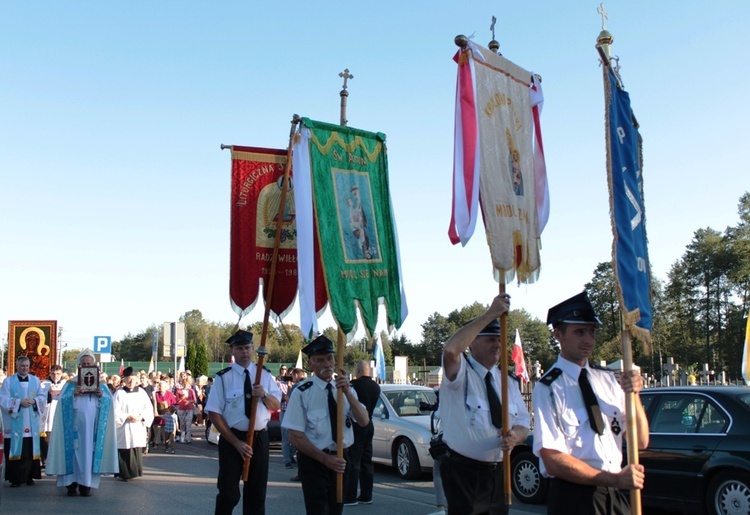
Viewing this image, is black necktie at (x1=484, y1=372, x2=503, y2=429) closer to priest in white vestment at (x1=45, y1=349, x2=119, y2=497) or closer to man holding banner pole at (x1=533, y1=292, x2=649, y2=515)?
man holding banner pole at (x1=533, y1=292, x2=649, y2=515)

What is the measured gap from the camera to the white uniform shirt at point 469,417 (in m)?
5.21

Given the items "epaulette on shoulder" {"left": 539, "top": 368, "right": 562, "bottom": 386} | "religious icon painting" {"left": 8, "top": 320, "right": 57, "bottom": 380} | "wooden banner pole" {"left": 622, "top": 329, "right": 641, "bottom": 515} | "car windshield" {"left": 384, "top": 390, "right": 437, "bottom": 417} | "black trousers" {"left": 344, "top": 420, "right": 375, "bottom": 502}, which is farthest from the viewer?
"religious icon painting" {"left": 8, "top": 320, "right": 57, "bottom": 380}

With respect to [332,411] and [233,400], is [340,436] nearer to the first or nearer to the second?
[332,411]

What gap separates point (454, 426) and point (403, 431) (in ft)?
29.4

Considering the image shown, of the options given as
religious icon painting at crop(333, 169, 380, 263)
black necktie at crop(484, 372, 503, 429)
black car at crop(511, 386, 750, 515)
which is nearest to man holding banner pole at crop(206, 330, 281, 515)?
religious icon painting at crop(333, 169, 380, 263)

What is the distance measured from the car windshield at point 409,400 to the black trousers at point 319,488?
27.8 feet

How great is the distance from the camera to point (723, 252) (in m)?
68.6

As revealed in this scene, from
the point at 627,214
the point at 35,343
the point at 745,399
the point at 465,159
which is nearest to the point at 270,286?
the point at 465,159

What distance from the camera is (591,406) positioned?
4125mm

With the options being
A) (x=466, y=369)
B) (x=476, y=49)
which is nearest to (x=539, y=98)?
(x=476, y=49)

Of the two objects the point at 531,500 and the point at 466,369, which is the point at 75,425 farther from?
the point at 466,369

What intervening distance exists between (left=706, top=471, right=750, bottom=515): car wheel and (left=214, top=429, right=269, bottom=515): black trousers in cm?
490

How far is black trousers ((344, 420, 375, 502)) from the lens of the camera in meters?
10.7

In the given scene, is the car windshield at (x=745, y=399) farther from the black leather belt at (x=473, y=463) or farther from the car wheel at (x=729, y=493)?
the black leather belt at (x=473, y=463)
